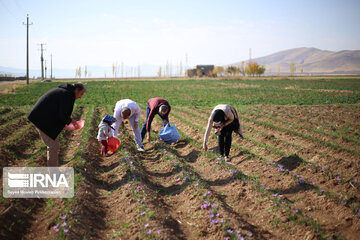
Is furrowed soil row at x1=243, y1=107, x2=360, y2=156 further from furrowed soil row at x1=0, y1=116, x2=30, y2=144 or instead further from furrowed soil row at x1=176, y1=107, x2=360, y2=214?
furrowed soil row at x1=0, y1=116, x2=30, y2=144

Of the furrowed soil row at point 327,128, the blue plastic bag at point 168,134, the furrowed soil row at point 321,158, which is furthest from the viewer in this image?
the furrowed soil row at point 327,128

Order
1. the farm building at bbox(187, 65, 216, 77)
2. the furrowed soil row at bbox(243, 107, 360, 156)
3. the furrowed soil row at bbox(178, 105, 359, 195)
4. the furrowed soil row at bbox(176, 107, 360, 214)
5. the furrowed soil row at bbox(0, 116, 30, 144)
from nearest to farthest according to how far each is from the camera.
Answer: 1. the furrowed soil row at bbox(176, 107, 360, 214)
2. the furrowed soil row at bbox(178, 105, 359, 195)
3. the furrowed soil row at bbox(243, 107, 360, 156)
4. the furrowed soil row at bbox(0, 116, 30, 144)
5. the farm building at bbox(187, 65, 216, 77)

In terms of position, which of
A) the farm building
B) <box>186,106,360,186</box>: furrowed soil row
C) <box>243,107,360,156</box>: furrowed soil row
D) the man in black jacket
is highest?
the farm building

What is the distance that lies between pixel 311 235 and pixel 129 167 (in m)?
4.00

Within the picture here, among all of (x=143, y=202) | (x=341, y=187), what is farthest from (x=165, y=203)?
(x=341, y=187)

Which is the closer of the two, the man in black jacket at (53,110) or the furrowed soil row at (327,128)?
the man in black jacket at (53,110)

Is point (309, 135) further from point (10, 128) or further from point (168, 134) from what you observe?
point (10, 128)

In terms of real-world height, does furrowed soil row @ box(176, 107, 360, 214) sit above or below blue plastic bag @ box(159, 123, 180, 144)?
below

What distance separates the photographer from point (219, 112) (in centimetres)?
638

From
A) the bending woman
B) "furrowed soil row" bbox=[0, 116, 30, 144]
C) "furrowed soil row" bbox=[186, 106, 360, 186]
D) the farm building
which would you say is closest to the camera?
"furrowed soil row" bbox=[186, 106, 360, 186]

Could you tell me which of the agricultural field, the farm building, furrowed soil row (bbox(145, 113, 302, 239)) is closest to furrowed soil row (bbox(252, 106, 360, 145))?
the agricultural field

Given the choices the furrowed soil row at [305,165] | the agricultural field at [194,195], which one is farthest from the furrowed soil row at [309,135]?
the furrowed soil row at [305,165]

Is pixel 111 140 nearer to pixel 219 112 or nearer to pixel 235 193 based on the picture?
pixel 219 112

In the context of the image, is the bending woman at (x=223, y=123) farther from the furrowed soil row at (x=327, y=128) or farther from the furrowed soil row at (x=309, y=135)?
the furrowed soil row at (x=327, y=128)
